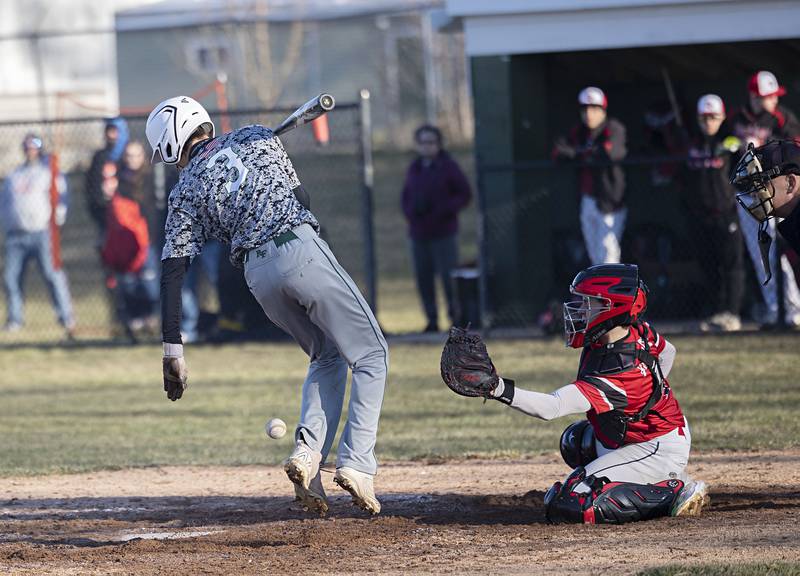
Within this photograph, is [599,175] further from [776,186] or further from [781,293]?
[776,186]

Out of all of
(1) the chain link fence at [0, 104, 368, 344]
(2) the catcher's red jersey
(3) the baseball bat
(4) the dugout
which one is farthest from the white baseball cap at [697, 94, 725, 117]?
(3) the baseball bat

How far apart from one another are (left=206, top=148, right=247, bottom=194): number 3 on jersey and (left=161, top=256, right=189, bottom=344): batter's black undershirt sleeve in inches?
15.7

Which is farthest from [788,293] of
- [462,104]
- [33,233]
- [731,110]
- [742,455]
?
[462,104]

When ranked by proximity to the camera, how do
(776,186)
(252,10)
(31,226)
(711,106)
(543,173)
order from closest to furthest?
1. (776,186)
2. (711,106)
3. (543,173)
4. (31,226)
5. (252,10)

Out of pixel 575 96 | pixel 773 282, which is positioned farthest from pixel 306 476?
pixel 575 96

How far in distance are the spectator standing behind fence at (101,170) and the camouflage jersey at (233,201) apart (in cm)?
869

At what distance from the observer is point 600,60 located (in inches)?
540

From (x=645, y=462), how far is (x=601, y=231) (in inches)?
250

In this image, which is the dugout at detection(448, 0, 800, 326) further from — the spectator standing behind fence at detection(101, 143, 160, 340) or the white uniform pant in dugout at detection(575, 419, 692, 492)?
the white uniform pant in dugout at detection(575, 419, 692, 492)

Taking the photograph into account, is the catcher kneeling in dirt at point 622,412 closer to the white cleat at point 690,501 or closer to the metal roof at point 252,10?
the white cleat at point 690,501

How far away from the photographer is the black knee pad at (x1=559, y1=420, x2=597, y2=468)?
19.5ft

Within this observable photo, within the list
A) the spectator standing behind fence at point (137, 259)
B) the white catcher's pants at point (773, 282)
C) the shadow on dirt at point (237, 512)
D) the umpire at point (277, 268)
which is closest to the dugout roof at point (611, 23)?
the white catcher's pants at point (773, 282)

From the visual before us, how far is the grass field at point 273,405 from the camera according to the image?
821 cm

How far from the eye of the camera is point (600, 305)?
17.9 feet
